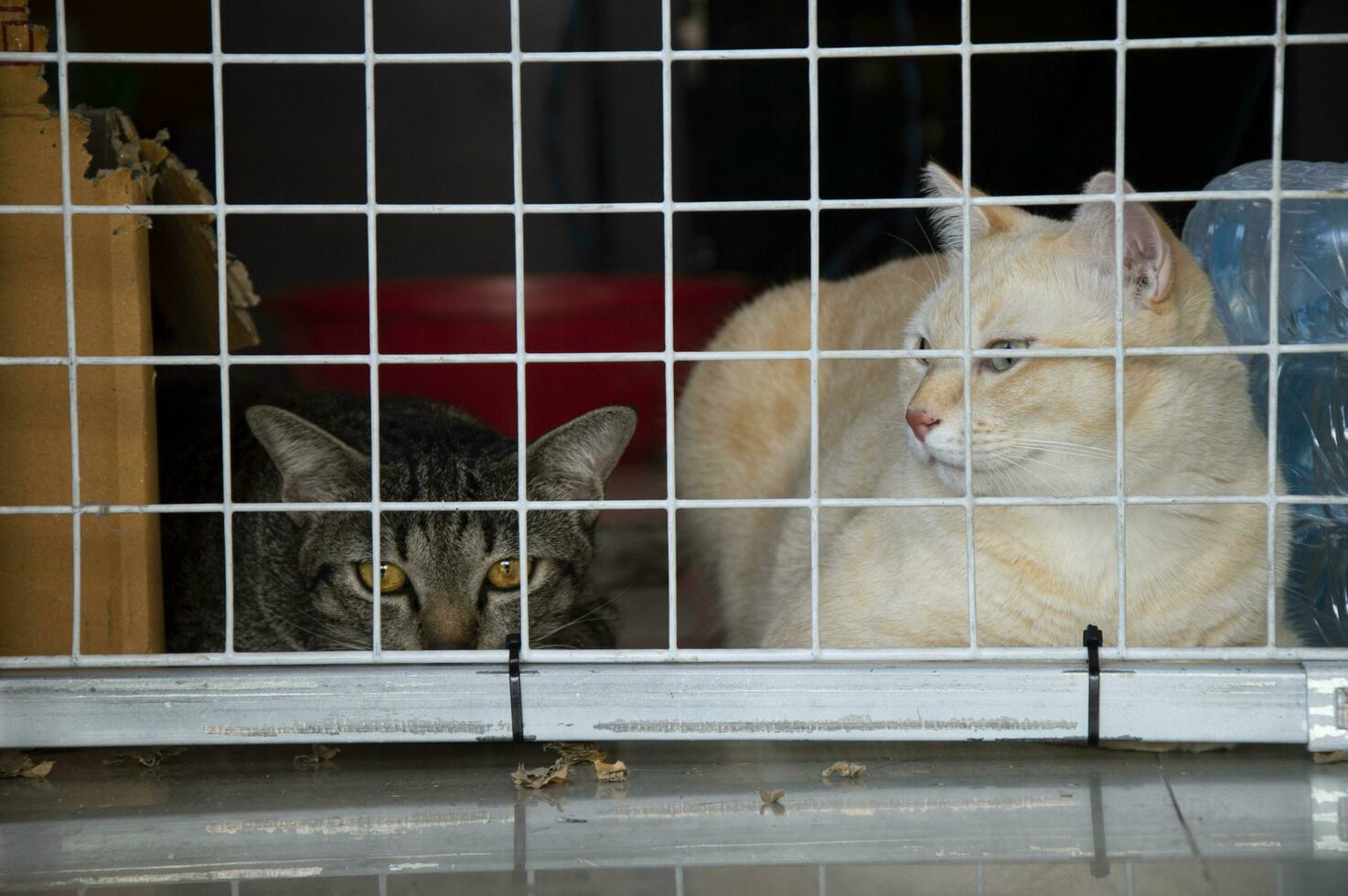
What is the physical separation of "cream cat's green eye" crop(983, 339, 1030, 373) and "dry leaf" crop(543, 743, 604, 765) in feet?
2.43

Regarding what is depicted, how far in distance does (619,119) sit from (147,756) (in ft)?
12.9

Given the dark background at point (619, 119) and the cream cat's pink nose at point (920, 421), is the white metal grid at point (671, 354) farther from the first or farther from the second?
the dark background at point (619, 119)

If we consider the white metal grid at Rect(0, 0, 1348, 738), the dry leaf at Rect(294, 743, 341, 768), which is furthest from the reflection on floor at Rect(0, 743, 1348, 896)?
the white metal grid at Rect(0, 0, 1348, 738)

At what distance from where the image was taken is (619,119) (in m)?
5.21

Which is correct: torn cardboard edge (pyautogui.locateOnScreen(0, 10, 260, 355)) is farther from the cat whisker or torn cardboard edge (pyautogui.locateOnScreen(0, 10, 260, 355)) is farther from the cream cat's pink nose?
the cream cat's pink nose

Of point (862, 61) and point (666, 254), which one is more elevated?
point (862, 61)

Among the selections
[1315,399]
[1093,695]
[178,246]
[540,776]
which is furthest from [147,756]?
[1315,399]

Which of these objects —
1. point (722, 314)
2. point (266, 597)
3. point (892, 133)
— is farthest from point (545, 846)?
point (892, 133)

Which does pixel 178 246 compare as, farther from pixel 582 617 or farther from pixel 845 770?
pixel 845 770

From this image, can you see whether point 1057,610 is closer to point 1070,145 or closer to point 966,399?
point 966,399

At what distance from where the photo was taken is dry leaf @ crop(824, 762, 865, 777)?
161 centimetres

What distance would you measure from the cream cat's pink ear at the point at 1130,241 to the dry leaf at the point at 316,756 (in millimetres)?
1240

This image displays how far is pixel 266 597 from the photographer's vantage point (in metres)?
2.20

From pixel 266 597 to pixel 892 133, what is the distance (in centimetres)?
336
